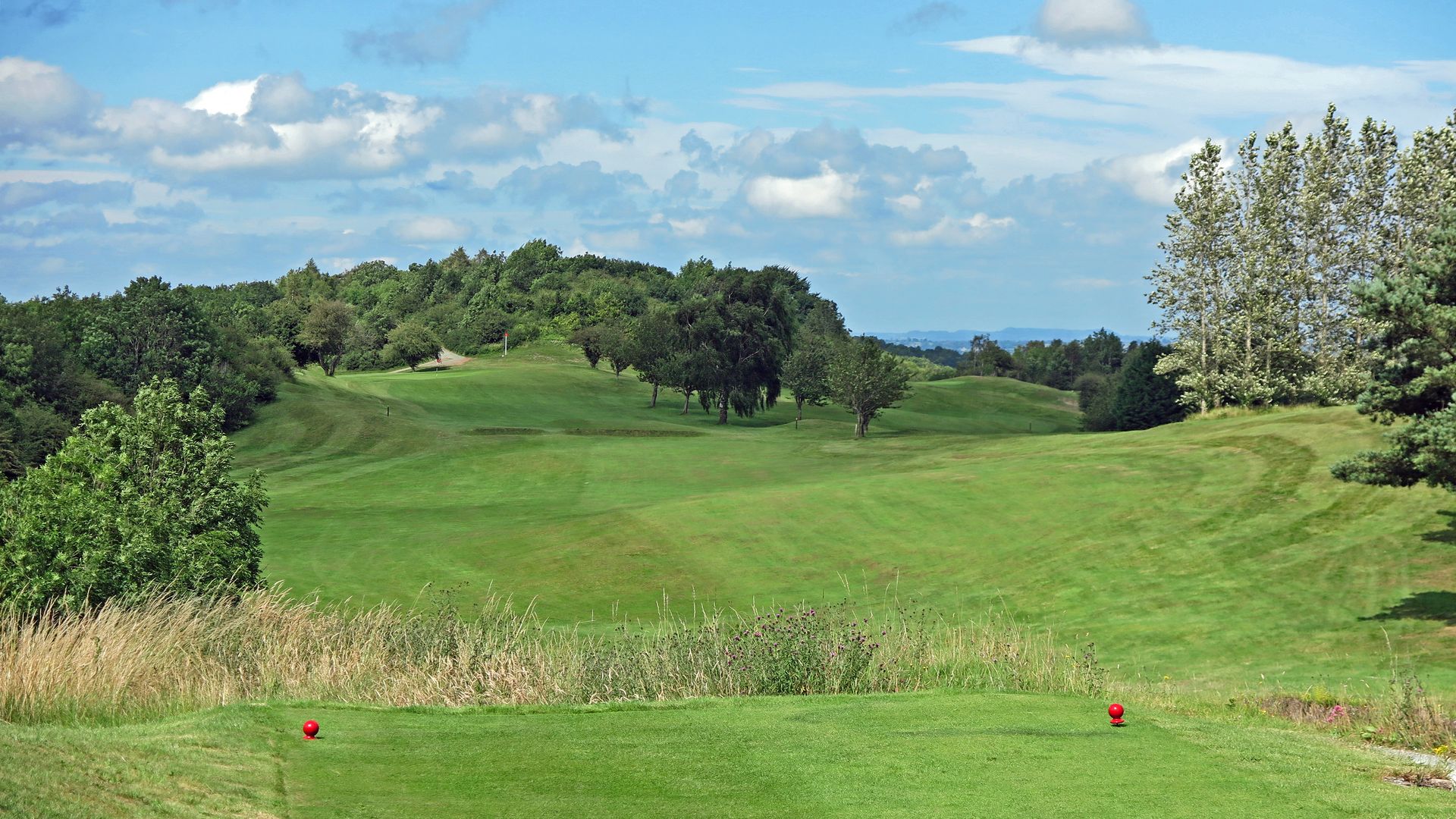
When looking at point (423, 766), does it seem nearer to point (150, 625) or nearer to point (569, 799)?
point (569, 799)

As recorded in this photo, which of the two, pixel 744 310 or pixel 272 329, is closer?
pixel 744 310

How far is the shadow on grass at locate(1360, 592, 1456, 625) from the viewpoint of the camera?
23.6 metres

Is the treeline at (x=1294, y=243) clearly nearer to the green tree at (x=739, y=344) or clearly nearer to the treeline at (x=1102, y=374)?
the treeline at (x=1102, y=374)

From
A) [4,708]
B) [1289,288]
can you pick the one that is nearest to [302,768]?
[4,708]

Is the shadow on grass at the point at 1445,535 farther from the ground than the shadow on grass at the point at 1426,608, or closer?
farther from the ground

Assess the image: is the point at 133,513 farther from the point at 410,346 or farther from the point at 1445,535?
the point at 410,346

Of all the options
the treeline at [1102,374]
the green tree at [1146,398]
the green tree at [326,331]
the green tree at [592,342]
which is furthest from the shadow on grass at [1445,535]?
the green tree at [592,342]

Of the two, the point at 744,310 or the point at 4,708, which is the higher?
the point at 744,310

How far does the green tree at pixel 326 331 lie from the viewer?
373 ft

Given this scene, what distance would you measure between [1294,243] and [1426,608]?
141 ft

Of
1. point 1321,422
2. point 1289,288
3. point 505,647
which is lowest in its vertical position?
point 505,647

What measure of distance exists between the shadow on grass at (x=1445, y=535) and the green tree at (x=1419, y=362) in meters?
7.05

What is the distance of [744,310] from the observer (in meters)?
93.3

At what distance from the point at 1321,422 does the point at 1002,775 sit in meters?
36.7
